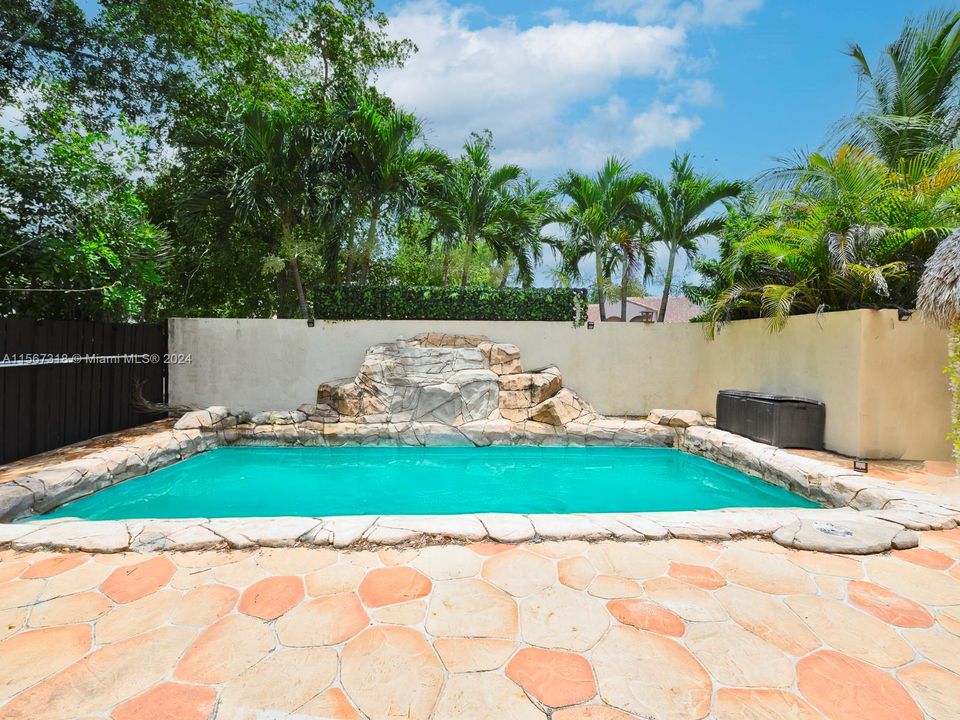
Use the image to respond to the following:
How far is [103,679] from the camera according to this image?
1.74m

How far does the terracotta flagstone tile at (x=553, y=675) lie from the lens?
5.50 feet

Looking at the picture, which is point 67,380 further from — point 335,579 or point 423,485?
point 335,579

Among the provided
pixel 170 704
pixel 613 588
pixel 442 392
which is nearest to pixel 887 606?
pixel 613 588

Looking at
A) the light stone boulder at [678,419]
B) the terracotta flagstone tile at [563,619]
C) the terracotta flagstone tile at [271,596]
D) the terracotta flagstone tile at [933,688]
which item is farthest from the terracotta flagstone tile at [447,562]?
the light stone boulder at [678,419]

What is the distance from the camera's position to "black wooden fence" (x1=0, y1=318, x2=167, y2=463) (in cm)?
512

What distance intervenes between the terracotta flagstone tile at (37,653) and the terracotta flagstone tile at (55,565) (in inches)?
28.0

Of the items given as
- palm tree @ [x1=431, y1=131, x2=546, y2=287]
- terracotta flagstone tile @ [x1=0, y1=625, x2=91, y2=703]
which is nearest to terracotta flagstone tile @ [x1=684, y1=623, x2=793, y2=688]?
terracotta flagstone tile @ [x1=0, y1=625, x2=91, y2=703]

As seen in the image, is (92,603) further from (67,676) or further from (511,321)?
(511,321)

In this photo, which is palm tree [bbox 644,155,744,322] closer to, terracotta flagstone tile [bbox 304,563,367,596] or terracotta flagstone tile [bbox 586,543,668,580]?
terracotta flagstone tile [bbox 586,543,668,580]

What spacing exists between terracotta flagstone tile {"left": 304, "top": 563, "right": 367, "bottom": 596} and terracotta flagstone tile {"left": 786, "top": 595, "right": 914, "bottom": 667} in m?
2.44

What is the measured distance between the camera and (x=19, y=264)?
562cm

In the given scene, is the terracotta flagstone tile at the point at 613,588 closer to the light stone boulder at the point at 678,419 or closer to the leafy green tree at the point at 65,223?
the light stone boulder at the point at 678,419

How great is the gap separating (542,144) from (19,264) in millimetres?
12229

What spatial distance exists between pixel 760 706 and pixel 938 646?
3.65 ft
